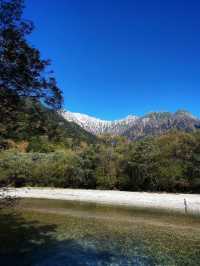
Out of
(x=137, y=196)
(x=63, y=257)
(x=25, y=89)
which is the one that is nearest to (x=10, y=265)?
(x=63, y=257)

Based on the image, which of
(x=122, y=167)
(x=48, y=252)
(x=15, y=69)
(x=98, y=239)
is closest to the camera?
(x=15, y=69)

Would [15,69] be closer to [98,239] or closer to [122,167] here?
[98,239]

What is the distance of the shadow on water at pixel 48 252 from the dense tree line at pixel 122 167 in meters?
27.6

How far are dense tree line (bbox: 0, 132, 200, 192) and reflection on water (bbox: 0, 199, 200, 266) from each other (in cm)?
2161

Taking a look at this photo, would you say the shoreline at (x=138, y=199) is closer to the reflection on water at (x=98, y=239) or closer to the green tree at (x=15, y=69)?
the reflection on water at (x=98, y=239)

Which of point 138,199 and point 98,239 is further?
point 138,199

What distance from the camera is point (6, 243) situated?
1542 centimetres

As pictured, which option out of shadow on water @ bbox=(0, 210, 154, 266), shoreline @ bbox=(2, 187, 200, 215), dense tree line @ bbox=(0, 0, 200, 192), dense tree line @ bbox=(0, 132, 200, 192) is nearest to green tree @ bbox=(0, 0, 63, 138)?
dense tree line @ bbox=(0, 0, 200, 192)

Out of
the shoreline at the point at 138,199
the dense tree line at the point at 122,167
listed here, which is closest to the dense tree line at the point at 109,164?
the dense tree line at the point at 122,167

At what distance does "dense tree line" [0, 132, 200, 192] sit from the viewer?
153ft

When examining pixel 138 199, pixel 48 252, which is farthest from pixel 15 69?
pixel 138 199

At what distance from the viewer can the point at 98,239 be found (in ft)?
56.9

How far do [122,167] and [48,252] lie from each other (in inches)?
1472

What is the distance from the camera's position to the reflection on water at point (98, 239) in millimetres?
13402
